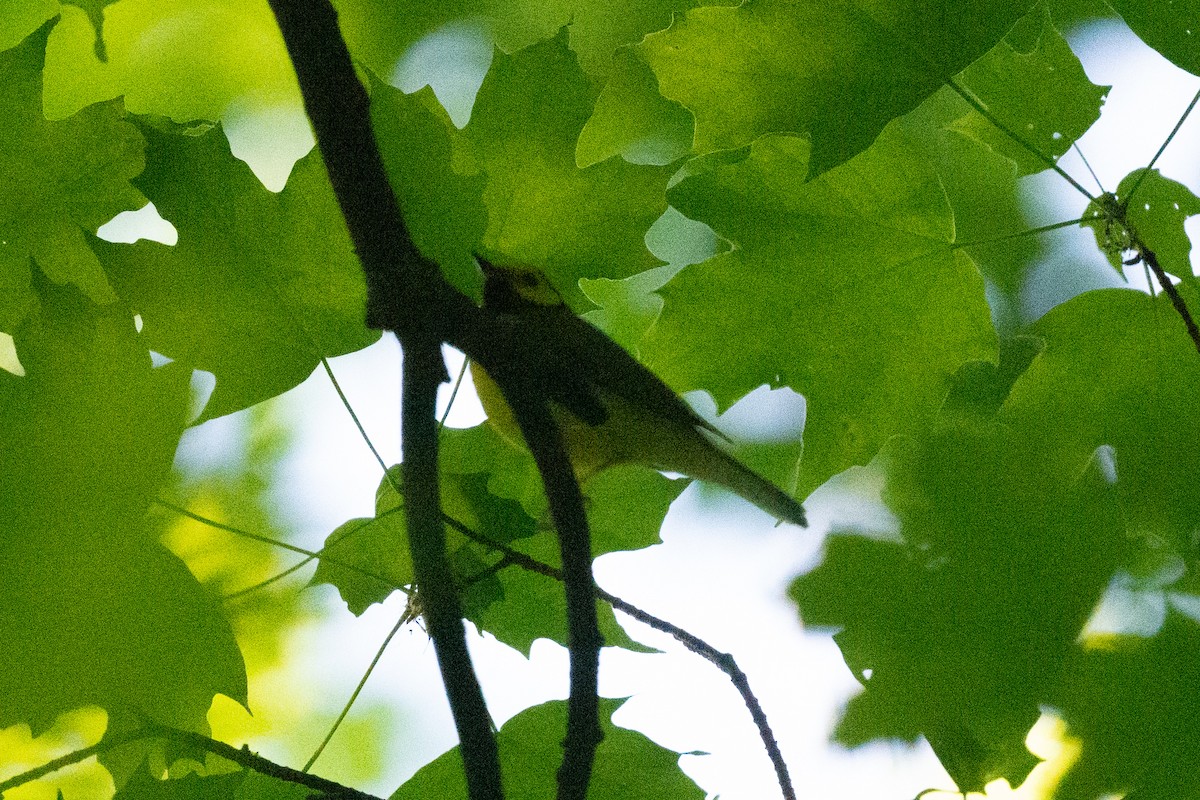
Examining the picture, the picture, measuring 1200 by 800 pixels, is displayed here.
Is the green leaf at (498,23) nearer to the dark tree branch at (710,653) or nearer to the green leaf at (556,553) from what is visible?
the green leaf at (556,553)

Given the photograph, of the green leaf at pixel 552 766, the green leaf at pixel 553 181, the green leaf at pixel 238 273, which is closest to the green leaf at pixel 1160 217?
the green leaf at pixel 553 181

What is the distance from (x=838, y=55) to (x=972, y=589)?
0.66m

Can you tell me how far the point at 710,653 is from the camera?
1.08 meters

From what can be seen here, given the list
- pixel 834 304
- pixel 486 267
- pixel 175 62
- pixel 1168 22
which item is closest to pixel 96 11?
pixel 175 62

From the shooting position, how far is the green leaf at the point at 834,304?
4.04 feet

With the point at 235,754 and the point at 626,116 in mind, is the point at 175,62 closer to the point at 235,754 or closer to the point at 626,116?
the point at 626,116

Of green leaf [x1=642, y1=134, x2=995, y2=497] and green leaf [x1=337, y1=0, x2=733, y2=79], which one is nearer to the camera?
green leaf [x1=642, y1=134, x2=995, y2=497]

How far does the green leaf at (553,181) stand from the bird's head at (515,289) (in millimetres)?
60

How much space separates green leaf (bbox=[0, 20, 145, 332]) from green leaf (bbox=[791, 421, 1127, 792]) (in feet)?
3.28

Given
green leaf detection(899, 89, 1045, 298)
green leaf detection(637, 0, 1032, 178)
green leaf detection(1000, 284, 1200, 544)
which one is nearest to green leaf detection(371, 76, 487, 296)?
green leaf detection(637, 0, 1032, 178)

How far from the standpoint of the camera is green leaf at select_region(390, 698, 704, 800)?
1175mm

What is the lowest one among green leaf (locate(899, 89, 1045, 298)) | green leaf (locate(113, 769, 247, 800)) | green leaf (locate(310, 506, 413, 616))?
green leaf (locate(113, 769, 247, 800))

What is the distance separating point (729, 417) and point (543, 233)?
0.59 metres

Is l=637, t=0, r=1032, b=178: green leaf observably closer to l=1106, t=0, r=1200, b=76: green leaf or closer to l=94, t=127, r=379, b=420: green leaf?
l=1106, t=0, r=1200, b=76: green leaf
